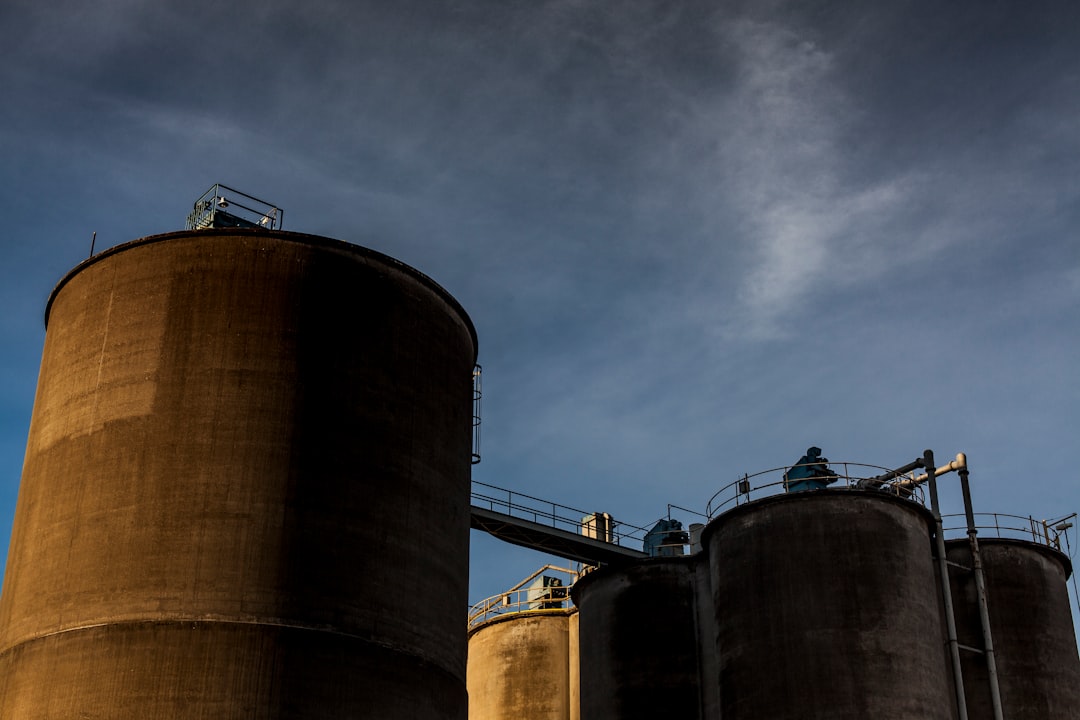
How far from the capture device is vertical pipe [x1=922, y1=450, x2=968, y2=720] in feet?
87.0

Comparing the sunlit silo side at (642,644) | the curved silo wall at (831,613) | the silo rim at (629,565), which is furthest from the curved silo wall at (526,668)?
the curved silo wall at (831,613)

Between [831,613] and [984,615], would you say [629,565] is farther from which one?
[984,615]

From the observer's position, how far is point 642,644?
3077 centimetres

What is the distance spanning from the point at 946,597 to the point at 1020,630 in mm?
2645

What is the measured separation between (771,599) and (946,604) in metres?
3.97

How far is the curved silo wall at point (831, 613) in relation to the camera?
83.1ft

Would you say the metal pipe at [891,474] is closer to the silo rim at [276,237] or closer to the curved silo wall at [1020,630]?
the curved silo wall at [1020,630]

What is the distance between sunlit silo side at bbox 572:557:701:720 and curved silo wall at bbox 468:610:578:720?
4.72m

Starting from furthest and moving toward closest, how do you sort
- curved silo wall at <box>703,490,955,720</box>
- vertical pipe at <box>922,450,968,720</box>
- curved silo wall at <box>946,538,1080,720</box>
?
curved silo wall at <box>946,538,1080,720</box> < vertical pipe at <box>922,450,968,720</box> < curved silo wall at <box>703,490,955,720</box>

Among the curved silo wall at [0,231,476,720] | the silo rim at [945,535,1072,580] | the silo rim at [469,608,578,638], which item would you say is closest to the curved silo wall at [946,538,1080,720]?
the silo rim at [945,535,1072,580]

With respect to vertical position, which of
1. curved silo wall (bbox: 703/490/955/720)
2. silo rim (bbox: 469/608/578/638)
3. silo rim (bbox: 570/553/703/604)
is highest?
silo rim (bbox: 469/608/578/638)

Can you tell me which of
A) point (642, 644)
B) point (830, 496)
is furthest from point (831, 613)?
point (642, 644)

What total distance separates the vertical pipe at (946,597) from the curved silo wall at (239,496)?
1126 cm

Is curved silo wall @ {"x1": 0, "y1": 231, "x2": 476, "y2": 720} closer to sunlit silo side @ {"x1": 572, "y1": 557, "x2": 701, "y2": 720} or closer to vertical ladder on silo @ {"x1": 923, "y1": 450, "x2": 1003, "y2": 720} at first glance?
sunlit silo side @ {"x1": 572, "y1": 557, "x2": 701, "y2": 720}
